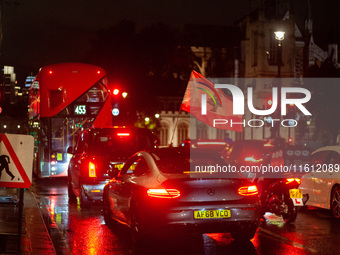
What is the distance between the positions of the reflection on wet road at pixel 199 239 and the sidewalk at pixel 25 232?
0.21 metres

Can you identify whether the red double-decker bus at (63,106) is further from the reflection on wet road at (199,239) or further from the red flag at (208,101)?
the reflection on wet road at (199,239)

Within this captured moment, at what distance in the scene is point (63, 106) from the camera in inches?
815

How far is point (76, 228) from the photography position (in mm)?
10953

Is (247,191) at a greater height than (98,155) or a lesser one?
lesser

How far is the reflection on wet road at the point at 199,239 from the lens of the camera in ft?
28.6

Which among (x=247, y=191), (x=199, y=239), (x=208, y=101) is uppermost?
(x=208, y=101)

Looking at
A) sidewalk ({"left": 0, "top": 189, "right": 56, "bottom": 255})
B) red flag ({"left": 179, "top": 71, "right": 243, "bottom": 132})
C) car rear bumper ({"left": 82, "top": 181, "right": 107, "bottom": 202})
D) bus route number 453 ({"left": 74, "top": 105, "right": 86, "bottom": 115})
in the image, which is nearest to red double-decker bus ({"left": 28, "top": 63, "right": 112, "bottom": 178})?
bus route number 453 ({"left": 74, "top": 105, "right": 86, "bottom": 115})

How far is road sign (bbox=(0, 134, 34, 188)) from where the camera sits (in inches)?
305

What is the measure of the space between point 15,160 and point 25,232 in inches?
97.4

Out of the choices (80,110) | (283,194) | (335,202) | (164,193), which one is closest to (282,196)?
(283,194)

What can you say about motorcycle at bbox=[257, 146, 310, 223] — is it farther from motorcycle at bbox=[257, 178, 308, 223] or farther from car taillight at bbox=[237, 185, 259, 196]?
car taillight at bbox=[237, 185, 259, 196]

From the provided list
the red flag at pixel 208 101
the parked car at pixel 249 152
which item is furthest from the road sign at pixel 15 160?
the parked car at pixel 249 152

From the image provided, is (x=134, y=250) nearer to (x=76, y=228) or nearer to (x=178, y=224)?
(x=178, y=224)

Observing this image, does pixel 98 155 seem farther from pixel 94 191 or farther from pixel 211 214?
pixel 211 214
